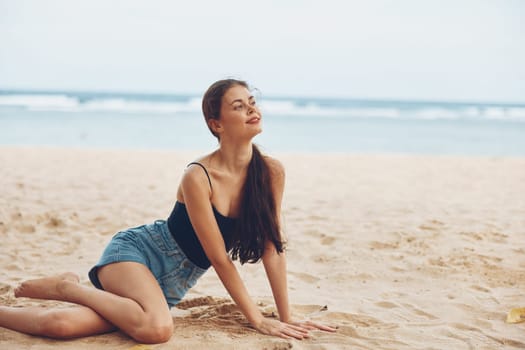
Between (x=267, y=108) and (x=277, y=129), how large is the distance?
1119 centimetres

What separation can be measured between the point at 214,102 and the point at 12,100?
27.3 metres

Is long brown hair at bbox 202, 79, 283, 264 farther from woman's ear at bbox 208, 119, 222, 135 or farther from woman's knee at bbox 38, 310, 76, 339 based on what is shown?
woman's knee at bbox 38, 310, 76, 339

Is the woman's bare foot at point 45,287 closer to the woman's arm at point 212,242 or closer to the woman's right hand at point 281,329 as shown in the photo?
the woman's arm at point 212,242

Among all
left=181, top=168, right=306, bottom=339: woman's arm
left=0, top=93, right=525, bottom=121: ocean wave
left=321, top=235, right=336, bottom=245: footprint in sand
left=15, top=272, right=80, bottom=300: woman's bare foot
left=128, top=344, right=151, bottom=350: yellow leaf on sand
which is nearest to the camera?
left=128, top=344, right=151, bottom=350: yellow leaf on sand

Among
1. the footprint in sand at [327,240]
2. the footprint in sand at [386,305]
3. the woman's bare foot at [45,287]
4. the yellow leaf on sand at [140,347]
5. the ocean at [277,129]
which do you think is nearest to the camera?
the yellow leaf on sand at [140,347]

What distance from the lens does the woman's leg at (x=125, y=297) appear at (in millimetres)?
2695

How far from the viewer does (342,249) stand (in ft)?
15.3

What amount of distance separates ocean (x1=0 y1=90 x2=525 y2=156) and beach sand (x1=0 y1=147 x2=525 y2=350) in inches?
67.6

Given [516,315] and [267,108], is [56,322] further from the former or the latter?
[267,108]

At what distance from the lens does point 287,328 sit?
2.88m

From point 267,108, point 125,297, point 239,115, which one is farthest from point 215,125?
point 267,108

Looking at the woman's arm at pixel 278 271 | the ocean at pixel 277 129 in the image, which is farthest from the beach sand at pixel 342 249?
the ocean at pixel 277 129

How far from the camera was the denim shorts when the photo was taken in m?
2.95

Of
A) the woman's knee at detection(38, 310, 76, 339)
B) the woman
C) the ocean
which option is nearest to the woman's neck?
the woman
